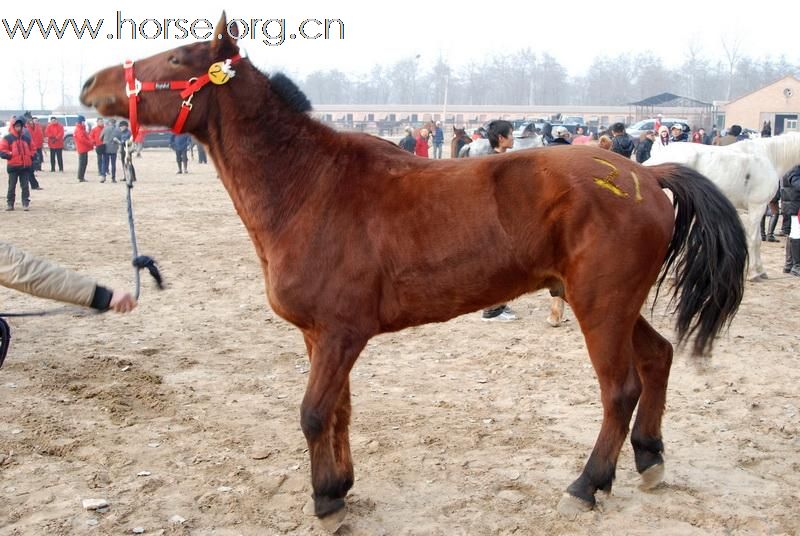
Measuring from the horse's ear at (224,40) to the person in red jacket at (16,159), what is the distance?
15.0 m

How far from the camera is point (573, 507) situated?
425 centimetres

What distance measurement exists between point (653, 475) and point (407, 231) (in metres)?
1.94

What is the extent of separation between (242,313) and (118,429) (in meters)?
3.26

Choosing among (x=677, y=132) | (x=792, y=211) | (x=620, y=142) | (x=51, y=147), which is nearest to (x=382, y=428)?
(x=792, y=211)

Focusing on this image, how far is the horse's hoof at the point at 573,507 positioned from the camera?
423 centimetres

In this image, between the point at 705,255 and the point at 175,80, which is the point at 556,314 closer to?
the point at 705,255

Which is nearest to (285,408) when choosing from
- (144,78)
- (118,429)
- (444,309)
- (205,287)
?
(118,429)

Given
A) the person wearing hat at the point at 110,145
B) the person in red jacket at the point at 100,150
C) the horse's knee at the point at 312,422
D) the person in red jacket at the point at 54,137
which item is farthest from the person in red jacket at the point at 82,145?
the horse's knee at the point at 312,422

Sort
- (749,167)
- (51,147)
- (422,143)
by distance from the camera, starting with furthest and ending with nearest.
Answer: (51,147)
(422,143)
(749,167)

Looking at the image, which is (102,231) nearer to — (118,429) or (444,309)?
(118,429)

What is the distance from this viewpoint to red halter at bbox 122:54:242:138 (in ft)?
14.1

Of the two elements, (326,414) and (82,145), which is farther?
(82,145)

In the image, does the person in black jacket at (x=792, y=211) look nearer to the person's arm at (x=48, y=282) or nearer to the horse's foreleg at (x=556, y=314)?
the horse's foreleg at (x=556, y=314)

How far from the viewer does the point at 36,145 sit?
26172 mm
